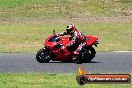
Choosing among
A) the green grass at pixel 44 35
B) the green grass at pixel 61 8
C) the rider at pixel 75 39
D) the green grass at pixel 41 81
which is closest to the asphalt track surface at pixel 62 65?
the rider at pixel 75 39

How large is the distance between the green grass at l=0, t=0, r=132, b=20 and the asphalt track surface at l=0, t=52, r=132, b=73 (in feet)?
49.8

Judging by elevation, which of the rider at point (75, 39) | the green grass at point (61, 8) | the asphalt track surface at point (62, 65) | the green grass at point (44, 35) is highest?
the rider at point (75, 39)

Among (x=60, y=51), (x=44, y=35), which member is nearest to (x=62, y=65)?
(x=60, y=51)

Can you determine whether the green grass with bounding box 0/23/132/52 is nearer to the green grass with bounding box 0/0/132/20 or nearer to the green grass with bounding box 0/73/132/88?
the green grass with bounding box 0/0/132/20

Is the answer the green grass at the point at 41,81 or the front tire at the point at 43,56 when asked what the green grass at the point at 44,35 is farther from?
the green grass at the point at 41,81

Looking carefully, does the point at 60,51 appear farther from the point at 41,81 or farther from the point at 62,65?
the point at 41,81

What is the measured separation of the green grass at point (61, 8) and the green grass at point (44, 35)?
3287 millimetres

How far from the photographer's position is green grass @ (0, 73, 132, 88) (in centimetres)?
1132

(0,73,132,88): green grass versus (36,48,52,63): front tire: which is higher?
(0,73,132,88): green grass

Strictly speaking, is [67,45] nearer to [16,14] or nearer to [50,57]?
[50,57]

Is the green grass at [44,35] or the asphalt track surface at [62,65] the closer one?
the asphalt track surface at [62,65]

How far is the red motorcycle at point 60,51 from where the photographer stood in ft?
56.9

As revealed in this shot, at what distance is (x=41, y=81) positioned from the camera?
12195 millimetres

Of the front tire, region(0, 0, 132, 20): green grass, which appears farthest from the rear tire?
region(0, 0, 132, 20): green grass
